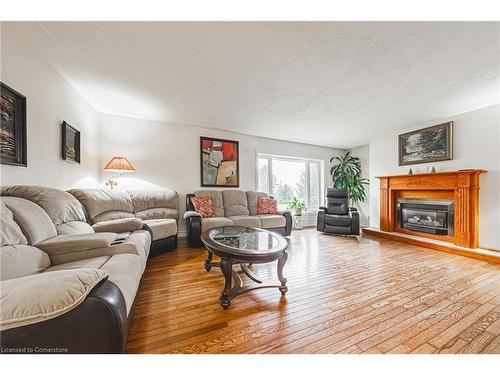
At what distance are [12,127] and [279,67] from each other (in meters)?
2.45

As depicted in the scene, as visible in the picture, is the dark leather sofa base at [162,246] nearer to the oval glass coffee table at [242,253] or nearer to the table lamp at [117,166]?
the oval glass coffee table at [242,253]

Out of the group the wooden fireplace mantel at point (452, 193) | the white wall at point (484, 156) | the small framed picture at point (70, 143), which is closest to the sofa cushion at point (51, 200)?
the small framed picture at point (70, 143)

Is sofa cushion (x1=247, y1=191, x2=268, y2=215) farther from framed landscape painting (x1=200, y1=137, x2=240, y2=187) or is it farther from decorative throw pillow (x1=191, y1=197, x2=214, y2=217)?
decorative throw pillow (x1=191, y1=197, x2=214, y2=217)

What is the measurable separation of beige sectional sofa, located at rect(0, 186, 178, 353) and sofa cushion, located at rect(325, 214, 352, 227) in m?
3.61

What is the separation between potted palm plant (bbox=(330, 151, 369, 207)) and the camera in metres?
5.31

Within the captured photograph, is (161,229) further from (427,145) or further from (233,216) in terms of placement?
(427,145)

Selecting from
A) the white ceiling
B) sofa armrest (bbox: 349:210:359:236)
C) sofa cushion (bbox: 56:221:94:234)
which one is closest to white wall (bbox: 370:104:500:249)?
the white ceiling

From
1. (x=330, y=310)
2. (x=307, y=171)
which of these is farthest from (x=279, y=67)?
(x=307, y=171)

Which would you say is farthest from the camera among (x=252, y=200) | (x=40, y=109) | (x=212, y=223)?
(x=252, y=200)

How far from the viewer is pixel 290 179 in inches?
Answer: 214

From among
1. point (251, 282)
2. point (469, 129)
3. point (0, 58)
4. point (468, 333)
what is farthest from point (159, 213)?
point (469, 129)

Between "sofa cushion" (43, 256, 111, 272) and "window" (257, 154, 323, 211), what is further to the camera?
"window" (257, 154, 323, 211)
